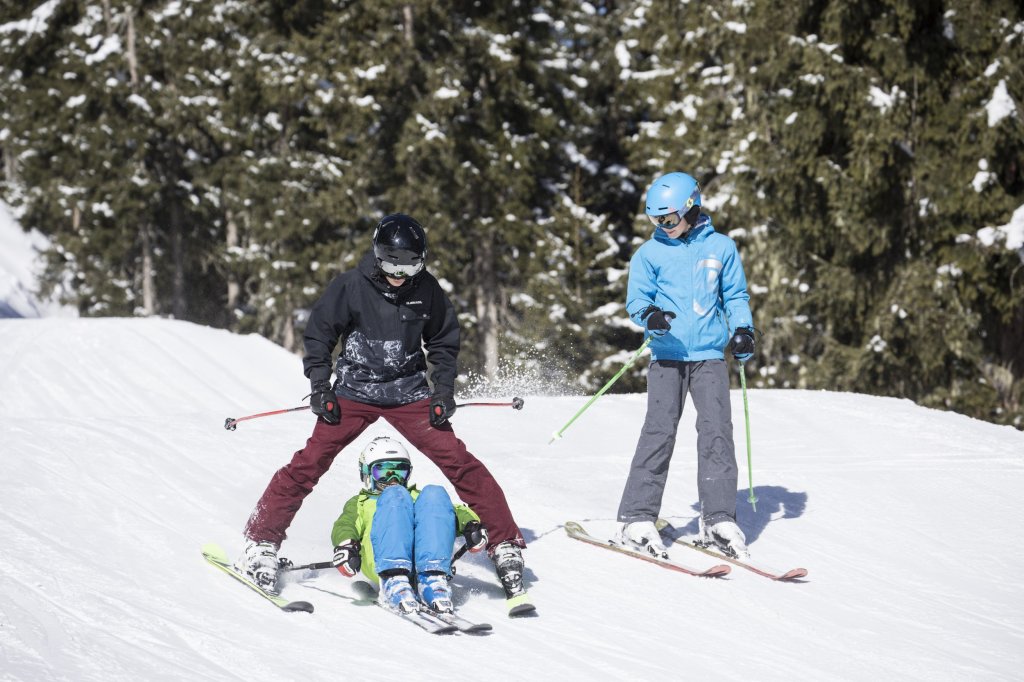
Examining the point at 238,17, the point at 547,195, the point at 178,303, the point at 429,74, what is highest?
the point at 238,17

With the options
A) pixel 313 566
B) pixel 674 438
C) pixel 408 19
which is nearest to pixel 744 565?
pixel 674 438

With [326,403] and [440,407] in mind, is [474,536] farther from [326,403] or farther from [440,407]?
[326,403]

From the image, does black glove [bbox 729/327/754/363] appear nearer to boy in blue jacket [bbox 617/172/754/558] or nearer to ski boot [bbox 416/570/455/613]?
boy in blue jacket [bbox 617/172/754/558]

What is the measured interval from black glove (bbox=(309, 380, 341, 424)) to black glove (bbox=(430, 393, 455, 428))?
41 cm

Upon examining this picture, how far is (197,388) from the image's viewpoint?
13312 mm

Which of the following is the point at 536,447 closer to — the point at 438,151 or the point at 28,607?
the point at 28,607

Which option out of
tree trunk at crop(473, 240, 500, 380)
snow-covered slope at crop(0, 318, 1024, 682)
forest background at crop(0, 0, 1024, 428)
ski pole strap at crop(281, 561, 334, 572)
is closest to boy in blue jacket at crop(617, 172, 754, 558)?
snow-covered slope at crop(0, 318, 1024, 682)

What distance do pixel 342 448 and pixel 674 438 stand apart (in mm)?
1752

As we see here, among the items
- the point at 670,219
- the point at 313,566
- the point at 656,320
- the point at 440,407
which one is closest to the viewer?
the point at 313,566

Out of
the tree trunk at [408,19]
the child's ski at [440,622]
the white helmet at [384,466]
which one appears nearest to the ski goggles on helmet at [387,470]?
the white helmet at [384,466]

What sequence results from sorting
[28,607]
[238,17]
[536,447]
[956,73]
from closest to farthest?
[28,607]
[536,447]
[956,73]
[238,17]

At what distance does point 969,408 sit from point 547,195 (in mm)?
12917

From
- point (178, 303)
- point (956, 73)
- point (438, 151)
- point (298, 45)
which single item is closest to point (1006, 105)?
point (956, 73)

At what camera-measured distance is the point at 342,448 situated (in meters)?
5.00
